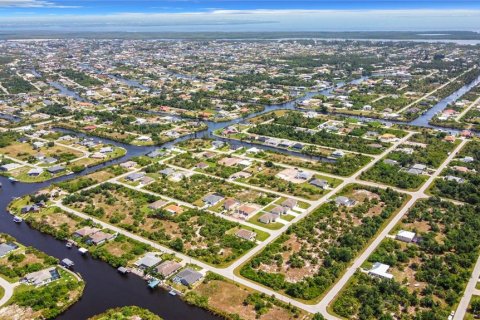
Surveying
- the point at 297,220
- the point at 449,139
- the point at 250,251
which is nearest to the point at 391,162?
the point at 449,139

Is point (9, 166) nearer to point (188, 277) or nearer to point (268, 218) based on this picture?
point (188, 277)

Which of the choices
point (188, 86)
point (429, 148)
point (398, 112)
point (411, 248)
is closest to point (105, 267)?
point (411, 248)

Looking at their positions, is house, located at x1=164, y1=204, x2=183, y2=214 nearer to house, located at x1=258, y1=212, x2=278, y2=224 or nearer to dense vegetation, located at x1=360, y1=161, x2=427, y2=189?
house, located at x1=258, y1=212, x2=278, y2=224

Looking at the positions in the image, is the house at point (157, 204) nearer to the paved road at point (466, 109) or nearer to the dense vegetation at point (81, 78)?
the paved road at point (466, 109)

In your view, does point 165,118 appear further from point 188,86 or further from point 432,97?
point 432,97

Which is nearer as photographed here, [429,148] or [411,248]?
[411,248]
